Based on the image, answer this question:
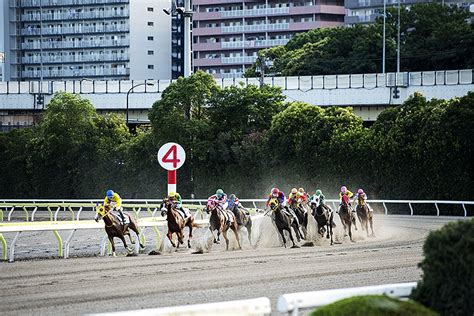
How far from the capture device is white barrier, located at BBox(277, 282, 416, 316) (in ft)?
23.5

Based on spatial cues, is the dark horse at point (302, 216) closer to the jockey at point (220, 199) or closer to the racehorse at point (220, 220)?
the jockey at point (220, 199)

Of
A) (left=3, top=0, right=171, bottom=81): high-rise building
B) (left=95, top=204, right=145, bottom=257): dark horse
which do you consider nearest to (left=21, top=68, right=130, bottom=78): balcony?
(left=3, top=0, right=171, bottom=81): high-rise building

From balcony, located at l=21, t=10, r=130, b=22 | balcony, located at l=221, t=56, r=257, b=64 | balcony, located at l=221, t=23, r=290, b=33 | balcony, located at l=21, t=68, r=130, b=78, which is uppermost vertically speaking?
balcony, located at l=21, t=10, r=130, b=22

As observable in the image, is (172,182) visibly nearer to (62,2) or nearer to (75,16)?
(75,16)

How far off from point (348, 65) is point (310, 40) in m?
10.7

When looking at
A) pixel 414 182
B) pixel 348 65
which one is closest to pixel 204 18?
pixel 348 65

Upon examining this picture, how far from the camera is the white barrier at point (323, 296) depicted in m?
7.16

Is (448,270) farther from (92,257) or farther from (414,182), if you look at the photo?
(414,182)

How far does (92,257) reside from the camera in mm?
21562

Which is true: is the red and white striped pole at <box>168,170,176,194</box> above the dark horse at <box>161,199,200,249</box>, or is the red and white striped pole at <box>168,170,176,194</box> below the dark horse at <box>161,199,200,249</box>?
above

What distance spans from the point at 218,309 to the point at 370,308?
96 cm

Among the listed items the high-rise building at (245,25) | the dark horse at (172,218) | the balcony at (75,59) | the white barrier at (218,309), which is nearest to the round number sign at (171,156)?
the dark horse at (172,218)

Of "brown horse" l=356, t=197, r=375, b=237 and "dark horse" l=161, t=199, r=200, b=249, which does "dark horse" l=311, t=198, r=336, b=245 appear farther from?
"dark horse" l=161, t=199, r=200, b=249

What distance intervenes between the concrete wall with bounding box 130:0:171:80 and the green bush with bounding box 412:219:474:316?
3951 inches
